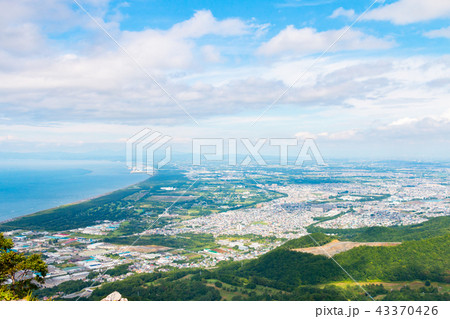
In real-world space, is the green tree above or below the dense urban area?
above

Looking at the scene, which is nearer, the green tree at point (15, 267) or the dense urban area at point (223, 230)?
the green tree at point (15, 267)

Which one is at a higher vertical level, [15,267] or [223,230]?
[15,267]

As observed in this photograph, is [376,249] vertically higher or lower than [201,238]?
higher

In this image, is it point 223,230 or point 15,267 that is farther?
point 223,230

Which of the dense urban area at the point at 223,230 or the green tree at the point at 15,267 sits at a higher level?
the green tree at the point at 15,267

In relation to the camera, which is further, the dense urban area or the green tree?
the dense urban area

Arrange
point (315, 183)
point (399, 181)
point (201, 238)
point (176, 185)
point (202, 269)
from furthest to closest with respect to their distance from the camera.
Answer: point (399, 181), point (315, 183), point (176, 185), point (201, 238), point (202, 269)

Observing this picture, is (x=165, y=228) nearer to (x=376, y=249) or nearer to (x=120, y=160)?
(x=376, y=249)

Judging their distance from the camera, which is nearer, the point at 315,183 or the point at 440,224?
the point at 440,224

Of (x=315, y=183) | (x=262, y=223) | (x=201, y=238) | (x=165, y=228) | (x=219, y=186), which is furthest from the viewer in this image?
(x=315, y=183)

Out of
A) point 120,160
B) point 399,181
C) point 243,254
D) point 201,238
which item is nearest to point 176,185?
point 201,238

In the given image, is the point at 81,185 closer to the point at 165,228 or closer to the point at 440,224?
the point at 165,228
